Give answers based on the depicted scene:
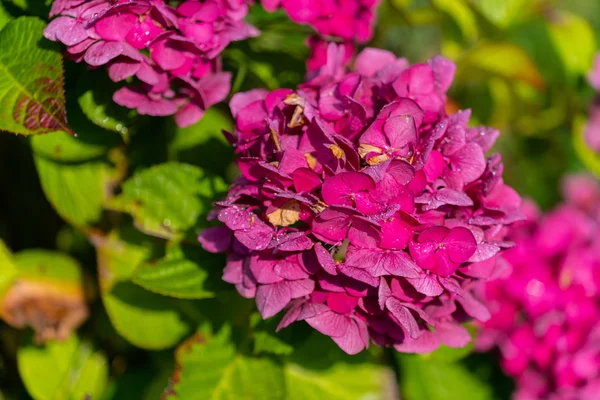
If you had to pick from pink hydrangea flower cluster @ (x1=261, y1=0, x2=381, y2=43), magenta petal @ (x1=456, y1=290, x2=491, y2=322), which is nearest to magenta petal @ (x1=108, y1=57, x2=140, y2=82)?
pink hydrangea flower cluster @ (x1=261, y1=0, x2=381, y2=43)

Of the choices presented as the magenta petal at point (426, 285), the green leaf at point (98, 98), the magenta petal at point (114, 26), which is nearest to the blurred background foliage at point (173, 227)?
the green leaf at point (98, 98)

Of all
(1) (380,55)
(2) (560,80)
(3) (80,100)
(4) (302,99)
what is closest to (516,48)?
(2) (560,80)

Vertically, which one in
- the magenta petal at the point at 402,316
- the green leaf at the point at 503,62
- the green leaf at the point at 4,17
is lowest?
the green leaf at the point at 503,62

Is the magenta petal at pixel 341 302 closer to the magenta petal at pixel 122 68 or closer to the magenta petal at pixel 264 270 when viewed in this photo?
the magenta petal at pixel 264 270

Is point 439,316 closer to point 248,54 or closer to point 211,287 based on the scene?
point 211,287

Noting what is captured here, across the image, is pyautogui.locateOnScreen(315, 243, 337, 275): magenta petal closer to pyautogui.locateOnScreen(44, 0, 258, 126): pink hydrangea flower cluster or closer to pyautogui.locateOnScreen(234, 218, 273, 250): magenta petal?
pyautogui.locateOnScreen(234, 218, 273, 250): magenta petal

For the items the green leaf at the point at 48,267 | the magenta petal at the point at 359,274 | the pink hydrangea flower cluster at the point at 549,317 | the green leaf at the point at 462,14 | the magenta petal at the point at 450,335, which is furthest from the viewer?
the green leaf at the point at 462,14
